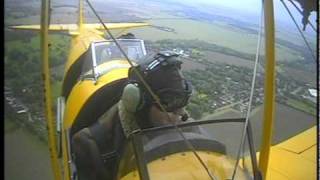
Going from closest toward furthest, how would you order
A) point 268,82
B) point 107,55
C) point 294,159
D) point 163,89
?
point 268,82 < point 163,89 < point 294,159 < point 107,55

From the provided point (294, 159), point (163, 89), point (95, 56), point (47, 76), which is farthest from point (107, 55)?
point (294, 159)

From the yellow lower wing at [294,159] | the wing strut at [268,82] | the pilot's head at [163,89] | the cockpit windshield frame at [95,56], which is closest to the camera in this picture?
the wing strut at [268,82]

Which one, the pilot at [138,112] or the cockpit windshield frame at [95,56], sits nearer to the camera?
the pilot at [138,112]

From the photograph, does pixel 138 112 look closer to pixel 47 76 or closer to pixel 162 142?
pixel 162 142

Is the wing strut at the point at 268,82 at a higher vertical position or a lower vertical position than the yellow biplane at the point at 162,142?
higher

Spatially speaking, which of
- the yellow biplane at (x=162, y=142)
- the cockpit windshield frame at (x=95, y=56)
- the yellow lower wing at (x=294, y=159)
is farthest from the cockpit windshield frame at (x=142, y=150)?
the cockpit windshield frame at (x=95, y=56)

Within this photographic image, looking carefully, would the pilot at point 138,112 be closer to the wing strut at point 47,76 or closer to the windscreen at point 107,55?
the wing strut at point 47,76

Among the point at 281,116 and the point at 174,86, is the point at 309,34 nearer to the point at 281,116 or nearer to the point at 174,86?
the point at 174,86
